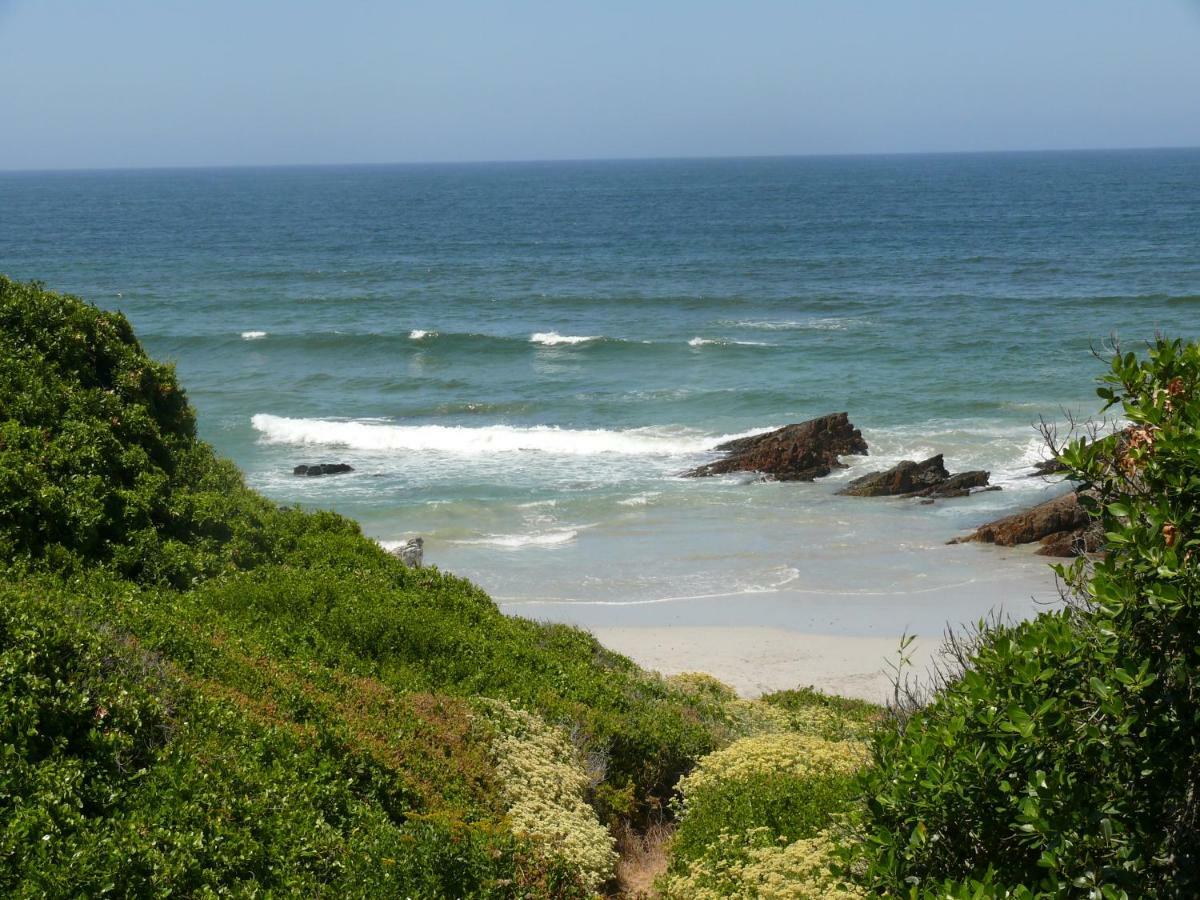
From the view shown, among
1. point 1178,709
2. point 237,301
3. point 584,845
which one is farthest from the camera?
point 237,301

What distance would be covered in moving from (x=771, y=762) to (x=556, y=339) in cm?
3864

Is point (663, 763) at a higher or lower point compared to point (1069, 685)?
lower

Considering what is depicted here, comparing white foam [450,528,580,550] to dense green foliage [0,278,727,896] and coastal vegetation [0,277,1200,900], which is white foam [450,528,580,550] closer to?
dense green foliage [0,278,727,896]

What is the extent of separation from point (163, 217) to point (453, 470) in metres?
92.4

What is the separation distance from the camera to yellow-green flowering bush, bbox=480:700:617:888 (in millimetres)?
7910

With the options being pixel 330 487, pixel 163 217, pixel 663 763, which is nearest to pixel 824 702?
pixel 663 763

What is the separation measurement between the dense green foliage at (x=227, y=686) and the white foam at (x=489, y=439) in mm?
17133

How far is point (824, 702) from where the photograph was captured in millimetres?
14102

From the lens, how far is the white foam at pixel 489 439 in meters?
32.5

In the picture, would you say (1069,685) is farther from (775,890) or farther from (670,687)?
(670,687)

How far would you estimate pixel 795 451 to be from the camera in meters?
29.5

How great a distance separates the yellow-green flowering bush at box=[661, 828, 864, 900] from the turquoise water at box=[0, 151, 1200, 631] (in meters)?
10.5

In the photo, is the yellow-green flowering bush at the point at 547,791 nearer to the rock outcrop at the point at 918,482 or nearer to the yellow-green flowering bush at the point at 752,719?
the yellow-green flowering bush at the point at 752,719

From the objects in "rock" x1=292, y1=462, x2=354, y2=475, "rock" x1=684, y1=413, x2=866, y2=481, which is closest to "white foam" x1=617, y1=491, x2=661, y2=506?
"rock" x1=684, y1=413, x2=866, y2=481
